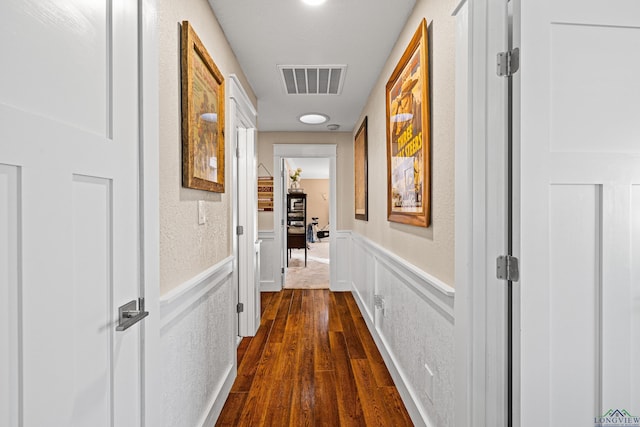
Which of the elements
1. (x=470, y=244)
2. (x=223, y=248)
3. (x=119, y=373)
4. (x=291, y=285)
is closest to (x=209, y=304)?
(x=223, y=248)

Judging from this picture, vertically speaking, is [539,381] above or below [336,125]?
below

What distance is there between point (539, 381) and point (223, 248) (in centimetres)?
174

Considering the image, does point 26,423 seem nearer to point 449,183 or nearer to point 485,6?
point 449,183

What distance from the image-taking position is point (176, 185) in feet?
4.69

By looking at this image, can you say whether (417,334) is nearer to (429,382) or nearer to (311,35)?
(429,382)

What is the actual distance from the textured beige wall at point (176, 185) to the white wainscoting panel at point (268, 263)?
118 inches

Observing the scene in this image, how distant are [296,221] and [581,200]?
714 centimetres

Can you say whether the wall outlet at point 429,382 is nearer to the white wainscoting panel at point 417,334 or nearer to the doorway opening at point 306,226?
the white wainscoting panel at point 417,334

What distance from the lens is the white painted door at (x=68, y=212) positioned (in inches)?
24.1

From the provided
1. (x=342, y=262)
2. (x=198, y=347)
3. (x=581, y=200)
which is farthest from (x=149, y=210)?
(x=342, y=262)

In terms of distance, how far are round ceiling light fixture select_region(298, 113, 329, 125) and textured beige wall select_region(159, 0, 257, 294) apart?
2282 mm

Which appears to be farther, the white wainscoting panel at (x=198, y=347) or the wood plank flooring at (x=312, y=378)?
the wood plank flooring at (x=312, y=378)

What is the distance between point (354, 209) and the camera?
483 cm

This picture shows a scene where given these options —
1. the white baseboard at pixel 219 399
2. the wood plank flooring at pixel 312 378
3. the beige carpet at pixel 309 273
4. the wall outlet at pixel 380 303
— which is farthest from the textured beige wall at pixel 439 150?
the beige carpet at pixel 309 273
